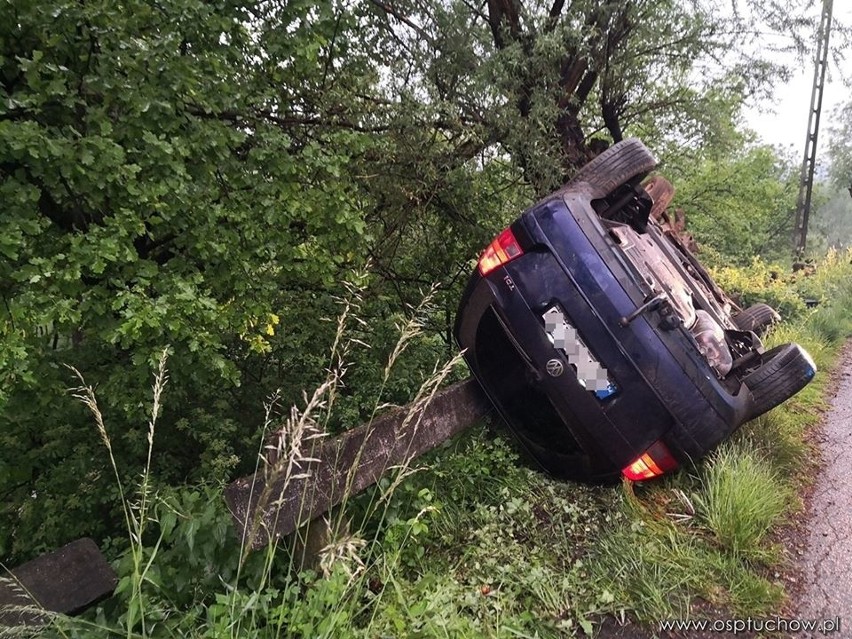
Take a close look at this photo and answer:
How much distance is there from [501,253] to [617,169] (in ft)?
3.63

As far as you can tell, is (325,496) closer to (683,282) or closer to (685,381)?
(685,381)

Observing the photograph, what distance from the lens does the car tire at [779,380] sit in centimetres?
277

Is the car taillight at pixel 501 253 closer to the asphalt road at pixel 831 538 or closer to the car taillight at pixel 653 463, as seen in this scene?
the car taillight at pixel 653 463

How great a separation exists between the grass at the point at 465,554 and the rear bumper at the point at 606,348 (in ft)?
1.31

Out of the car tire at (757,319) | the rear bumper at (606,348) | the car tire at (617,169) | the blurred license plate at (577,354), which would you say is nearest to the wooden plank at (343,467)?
the rear bumper at (606,348)

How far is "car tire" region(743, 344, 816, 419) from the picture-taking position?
2770mm

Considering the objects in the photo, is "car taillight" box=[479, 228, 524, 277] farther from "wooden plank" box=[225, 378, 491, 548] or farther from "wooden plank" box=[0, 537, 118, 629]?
"wooden plank" box=[0, 537, 118, 629]

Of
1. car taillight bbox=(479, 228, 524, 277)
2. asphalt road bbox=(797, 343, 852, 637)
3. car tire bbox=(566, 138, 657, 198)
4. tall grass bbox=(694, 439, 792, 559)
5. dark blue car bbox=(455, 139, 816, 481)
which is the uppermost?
car tire bbox=(566, 138, 657, 198)

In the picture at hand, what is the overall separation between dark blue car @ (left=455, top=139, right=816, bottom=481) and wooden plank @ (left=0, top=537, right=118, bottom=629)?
209 cm

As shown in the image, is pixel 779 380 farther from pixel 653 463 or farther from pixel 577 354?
pixel 577 354

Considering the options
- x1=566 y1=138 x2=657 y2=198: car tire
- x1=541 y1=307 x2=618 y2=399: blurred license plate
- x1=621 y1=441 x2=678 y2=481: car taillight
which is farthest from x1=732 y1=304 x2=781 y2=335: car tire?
x1=541 y1=307 x2=618 y2=399: blurred license plate

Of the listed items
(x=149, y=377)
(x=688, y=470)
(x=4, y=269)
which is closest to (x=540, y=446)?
(x=688, y=470)

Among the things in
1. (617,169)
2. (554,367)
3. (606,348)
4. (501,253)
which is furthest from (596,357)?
(617,169)

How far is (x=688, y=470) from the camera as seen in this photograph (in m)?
2.84
